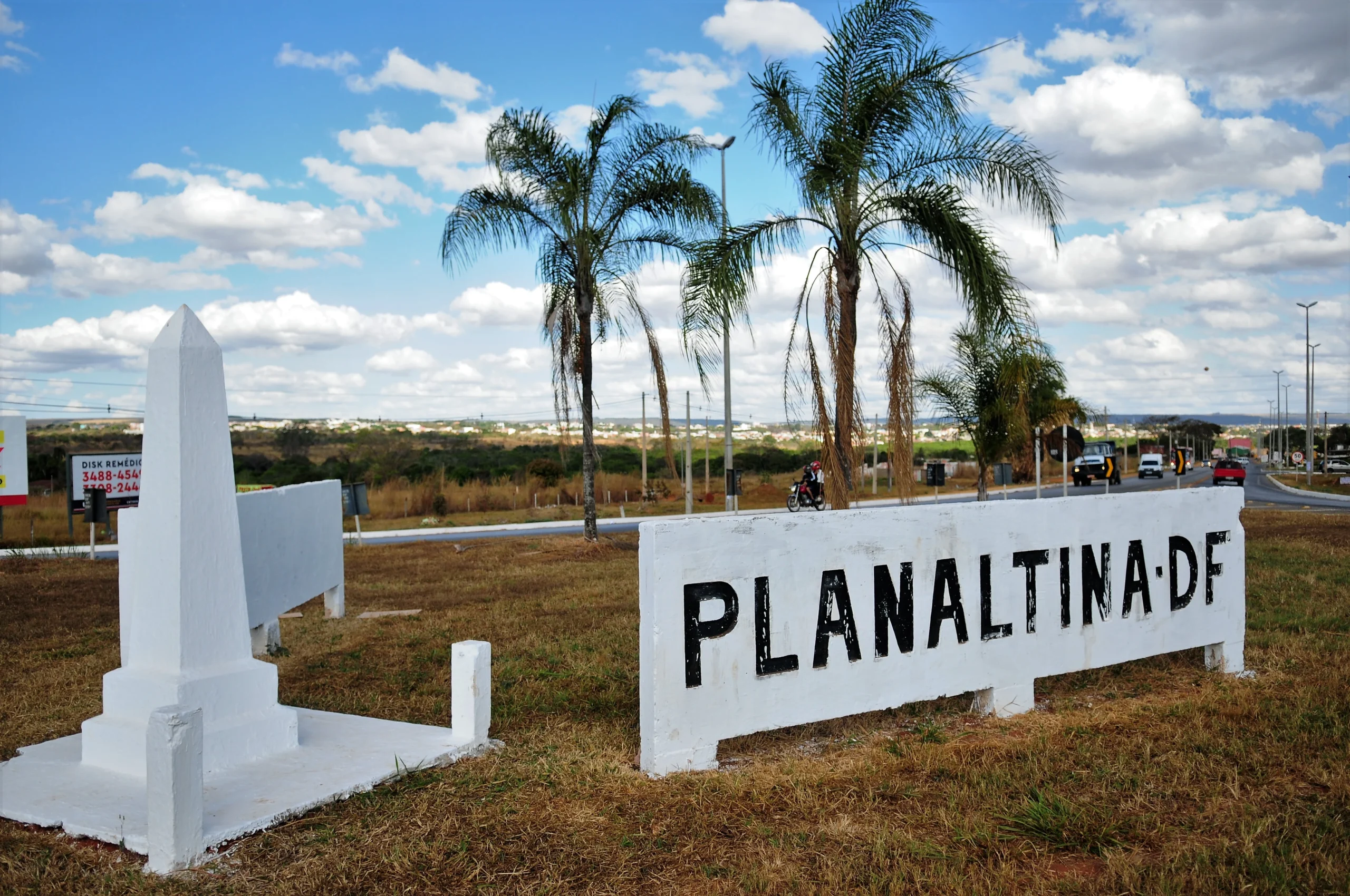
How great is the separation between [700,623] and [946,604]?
1.70m

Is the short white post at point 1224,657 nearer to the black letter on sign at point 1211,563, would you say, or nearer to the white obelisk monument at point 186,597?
the black letter on sign at point 1211,563

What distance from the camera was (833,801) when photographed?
4387mm

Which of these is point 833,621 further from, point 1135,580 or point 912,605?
point 1135,580

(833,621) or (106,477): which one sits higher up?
(106,477)

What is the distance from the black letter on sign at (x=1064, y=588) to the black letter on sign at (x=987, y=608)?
0.53 meters

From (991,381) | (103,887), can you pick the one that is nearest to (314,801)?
(103,887)

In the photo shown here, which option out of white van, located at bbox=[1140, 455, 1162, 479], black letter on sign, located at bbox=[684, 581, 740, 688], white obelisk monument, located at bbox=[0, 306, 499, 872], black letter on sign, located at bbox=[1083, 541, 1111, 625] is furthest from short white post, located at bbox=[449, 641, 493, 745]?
white van, located at bbox=[1140, 455, 1162, 479]

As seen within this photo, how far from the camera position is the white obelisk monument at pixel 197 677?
4.62 meters

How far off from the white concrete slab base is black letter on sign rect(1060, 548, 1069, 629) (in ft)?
11.9

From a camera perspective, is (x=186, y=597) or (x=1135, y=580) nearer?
(x=186, y=597)

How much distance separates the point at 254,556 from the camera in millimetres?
7527

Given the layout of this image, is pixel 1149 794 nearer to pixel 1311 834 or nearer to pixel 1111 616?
pixel 1311 834

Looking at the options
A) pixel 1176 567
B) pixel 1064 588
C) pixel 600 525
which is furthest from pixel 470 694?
pixel 600 525

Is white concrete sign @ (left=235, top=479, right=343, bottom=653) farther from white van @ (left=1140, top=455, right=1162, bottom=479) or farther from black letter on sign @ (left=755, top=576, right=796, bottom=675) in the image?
white van @ (left=1140, top=455, right=1162, bottom=479)
